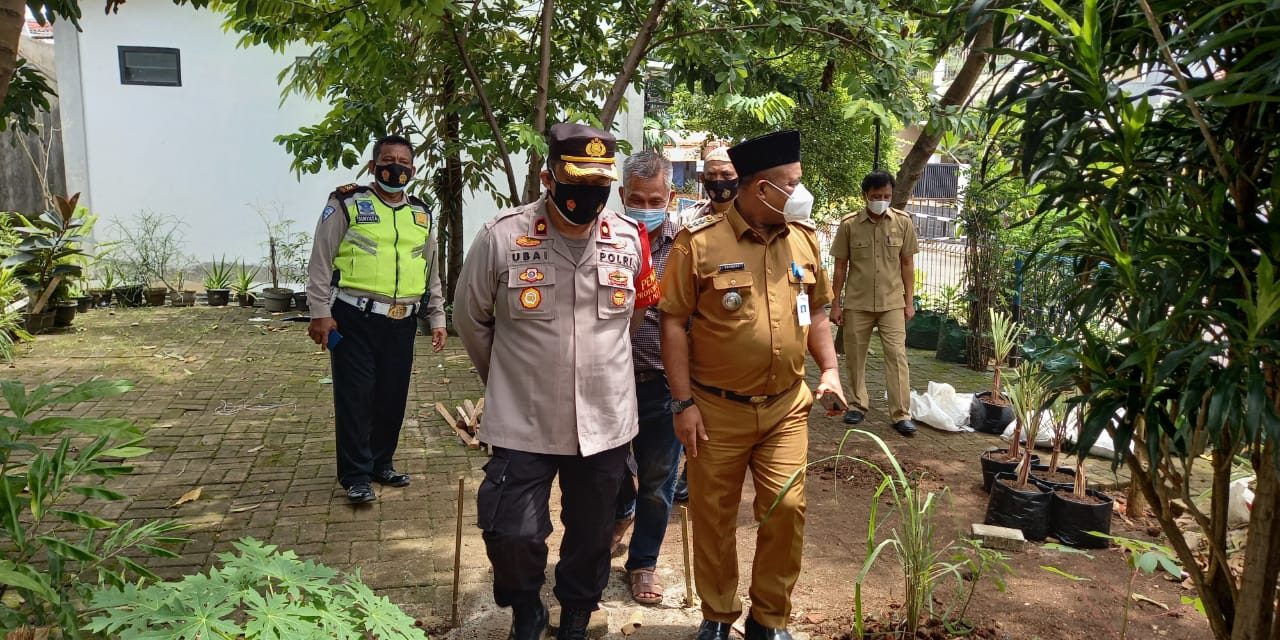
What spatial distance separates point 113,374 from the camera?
27.6ft

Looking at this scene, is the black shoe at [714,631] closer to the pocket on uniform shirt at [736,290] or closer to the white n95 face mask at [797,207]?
Result: the pocket on uniform shirt at [736,290]

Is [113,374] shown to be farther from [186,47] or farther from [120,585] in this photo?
[120,585]

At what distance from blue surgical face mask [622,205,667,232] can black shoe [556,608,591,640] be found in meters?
1.71

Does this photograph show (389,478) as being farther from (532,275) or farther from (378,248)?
(532,275)

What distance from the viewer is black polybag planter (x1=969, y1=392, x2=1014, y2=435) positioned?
7.12 m

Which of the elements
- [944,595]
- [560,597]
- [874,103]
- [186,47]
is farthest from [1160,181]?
[186,47]

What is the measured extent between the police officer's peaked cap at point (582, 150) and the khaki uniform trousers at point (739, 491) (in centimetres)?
98

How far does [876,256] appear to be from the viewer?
280 inches

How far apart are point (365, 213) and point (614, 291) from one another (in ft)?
7.32

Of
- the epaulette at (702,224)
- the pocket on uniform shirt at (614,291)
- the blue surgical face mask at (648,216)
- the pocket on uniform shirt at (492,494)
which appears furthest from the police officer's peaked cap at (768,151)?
the pocket on uniform shirt at (492,494)

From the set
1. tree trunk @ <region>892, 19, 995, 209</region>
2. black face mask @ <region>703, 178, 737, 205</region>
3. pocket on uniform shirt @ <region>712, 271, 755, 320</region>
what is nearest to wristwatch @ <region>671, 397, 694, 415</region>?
pocket on uniform shirt @ <region>712, 271, 755, 320</region>

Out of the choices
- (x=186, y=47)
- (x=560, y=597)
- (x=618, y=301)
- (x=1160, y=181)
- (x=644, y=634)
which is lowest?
(x=644, y=634)

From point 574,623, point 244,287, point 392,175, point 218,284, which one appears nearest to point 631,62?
point 392,175

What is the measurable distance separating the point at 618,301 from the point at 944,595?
6.60 feet
